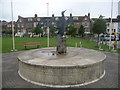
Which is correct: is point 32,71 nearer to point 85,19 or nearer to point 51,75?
point 51,75

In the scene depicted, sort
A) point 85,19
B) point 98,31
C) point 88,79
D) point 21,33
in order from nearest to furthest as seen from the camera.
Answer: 1. point 88,79
2. point 98,31
3. point 85,19
4. point 21,33

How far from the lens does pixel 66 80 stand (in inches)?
223

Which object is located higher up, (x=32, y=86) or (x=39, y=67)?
(x=39, y=67)

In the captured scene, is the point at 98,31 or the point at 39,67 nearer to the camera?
the point at 39,67

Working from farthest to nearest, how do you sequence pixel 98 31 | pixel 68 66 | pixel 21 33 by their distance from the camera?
pixel 21 33, pixel 98 31, pixel 68 66

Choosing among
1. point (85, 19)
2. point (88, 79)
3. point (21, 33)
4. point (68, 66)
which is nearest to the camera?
point (68, 66)

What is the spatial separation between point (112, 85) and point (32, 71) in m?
4.05

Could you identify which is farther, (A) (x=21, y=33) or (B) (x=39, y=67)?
(A) (x=21, y=33)

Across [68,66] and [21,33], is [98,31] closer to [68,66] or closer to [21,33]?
[68,66]

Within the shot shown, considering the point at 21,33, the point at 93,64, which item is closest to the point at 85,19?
the point at 21,33

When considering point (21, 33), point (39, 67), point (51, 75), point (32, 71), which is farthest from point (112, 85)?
point (21, 33)

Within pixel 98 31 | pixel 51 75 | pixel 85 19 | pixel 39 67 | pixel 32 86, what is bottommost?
pixel 32 86

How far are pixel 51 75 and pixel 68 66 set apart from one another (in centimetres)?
94

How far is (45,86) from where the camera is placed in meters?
5.66
